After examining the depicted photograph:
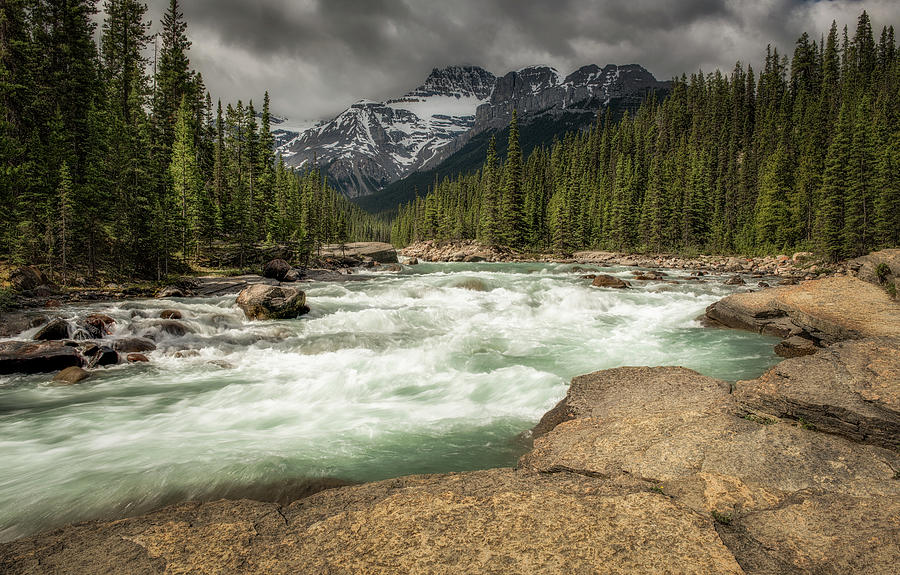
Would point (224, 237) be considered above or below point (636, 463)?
above

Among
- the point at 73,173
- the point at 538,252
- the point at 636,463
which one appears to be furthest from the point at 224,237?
the point at 538,252

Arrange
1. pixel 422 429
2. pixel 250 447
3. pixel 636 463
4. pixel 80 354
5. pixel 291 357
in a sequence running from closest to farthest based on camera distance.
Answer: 1. pixel 636 463
2. pixel 250 447
3. pixel 422 429
4. pixel 80 354
5. pixel 291 357

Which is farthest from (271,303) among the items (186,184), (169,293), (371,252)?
(371,252)

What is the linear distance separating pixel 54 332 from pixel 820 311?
23.8 m

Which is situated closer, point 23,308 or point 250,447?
point 250,447

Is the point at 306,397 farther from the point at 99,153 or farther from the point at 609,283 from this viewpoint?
the point at 99,153

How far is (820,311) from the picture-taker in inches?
464

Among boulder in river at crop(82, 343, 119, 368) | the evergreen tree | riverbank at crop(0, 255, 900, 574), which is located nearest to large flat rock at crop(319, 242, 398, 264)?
the evergreen tree

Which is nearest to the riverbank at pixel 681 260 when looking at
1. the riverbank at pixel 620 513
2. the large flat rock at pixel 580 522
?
the riverbank at pixel 620 513

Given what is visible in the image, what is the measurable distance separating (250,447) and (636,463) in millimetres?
5767

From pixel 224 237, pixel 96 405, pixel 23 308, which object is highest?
pixel 224 237

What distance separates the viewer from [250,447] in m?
6.37

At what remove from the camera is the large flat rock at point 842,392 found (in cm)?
442

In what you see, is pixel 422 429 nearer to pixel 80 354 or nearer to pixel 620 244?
pixel 80 354
